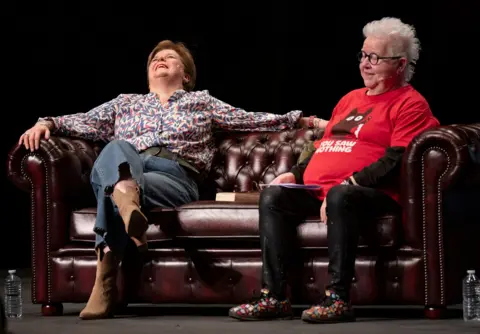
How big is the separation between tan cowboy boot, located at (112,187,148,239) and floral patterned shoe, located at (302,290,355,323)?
70 centimetres

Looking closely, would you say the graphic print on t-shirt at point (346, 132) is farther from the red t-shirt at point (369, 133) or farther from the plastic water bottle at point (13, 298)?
the plastic water bottle at point (13, 298)

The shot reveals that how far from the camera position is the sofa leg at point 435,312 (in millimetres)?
3488

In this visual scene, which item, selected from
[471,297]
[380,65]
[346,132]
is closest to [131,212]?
[346,132]

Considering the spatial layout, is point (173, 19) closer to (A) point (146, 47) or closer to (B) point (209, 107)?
(A) point (146, 47)

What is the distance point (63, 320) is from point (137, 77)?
9.77 feet

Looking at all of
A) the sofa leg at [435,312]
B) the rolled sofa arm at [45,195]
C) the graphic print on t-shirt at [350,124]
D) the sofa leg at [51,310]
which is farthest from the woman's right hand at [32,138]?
the sofa leg at [435,312]

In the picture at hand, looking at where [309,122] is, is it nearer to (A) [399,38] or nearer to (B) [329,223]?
(A) [399,38]

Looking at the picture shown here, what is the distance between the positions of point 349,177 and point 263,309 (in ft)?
2.04

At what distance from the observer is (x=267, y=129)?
446 centimetres

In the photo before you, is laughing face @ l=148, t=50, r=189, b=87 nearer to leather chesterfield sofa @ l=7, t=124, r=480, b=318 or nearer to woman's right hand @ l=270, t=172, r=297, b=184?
leather chesterfield sofa @ l=7, t=124, r=480, b=318

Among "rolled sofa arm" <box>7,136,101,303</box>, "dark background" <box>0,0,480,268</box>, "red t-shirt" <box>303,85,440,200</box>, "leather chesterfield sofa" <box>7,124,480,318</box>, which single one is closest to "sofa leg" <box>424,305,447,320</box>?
"leather chesterfield sofa" <box>7,124,480,318</box>

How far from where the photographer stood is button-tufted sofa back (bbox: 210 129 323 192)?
4352mm

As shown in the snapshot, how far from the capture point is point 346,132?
3.78 meters

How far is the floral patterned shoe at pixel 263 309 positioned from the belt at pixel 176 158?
3.01ft
